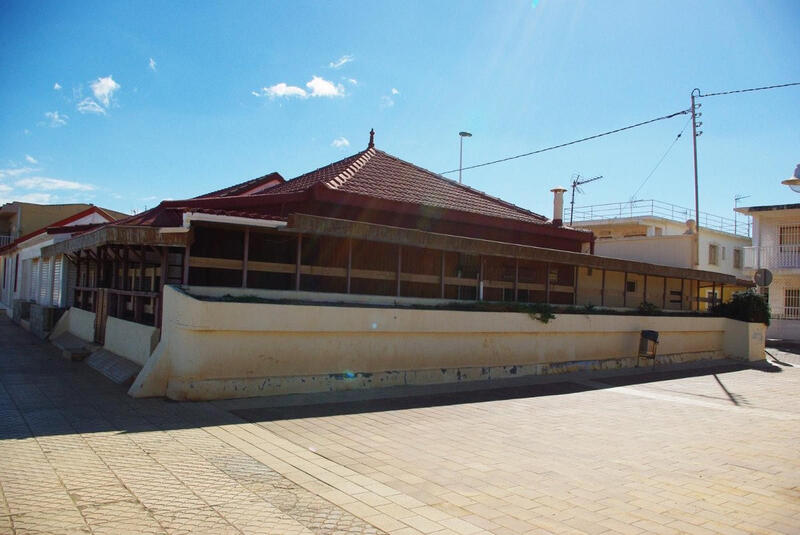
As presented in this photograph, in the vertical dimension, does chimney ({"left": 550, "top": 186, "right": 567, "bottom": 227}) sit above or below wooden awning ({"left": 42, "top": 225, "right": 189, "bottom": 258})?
above

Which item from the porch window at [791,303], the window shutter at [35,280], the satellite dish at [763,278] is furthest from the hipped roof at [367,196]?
the porch window at [791,303]

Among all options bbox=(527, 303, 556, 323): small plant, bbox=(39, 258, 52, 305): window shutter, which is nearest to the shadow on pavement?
bbox=(527, 303, 556, 323): small plant

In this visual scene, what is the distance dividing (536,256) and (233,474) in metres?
9.58

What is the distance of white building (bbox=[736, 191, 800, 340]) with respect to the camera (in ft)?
93.8

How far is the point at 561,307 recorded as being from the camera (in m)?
14.5

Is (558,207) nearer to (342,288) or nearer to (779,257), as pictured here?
(342,288)

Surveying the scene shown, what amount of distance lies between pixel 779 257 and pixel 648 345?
19249mm

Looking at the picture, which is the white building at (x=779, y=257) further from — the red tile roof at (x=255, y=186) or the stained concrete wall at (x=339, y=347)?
the red tile roof at (x=255, y=186)

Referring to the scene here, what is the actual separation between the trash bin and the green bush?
20.5ft

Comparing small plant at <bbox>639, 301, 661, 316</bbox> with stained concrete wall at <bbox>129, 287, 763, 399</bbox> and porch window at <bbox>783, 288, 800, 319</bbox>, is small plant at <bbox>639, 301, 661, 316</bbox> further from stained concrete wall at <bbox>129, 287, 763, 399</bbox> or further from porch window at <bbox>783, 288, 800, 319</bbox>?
porch window at <bbox>783, 288, 800, 319</bbox>

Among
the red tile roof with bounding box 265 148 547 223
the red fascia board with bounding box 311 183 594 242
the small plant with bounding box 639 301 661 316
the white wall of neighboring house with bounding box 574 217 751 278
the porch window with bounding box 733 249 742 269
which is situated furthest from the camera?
the porch window with bounding box 733 249 742 269

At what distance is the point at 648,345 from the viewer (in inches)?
601

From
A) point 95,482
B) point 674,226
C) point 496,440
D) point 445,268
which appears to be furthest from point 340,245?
point 674,226

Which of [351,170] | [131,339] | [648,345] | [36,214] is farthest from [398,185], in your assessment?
[36,214]
